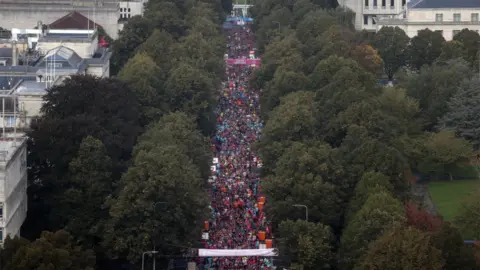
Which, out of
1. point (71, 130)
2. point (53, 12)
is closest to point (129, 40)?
point (53, 12)

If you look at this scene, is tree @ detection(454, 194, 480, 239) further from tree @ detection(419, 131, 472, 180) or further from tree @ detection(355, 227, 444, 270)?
tree @ detection(419, 131, 472, 180)

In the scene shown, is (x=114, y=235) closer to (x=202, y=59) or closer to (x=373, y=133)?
(x=373, y=133)

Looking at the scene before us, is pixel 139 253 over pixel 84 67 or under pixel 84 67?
under

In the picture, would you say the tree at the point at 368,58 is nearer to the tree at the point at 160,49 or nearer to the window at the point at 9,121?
the tree at the point at 160,49

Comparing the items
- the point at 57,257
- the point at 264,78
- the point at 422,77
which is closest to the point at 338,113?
the point at 422,77

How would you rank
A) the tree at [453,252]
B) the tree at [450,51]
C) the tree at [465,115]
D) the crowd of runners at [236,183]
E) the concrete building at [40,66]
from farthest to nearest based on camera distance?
the tree at [450,51] < the tree at [465,115] < the concrete building at [40,66] < the crowd of runners at [236,183] < the tree at [453,252]

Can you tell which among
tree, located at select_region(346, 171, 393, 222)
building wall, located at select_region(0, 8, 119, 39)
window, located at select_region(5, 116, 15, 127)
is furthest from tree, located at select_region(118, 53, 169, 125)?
building wall, located at select_region(0, 8, 119, 39)

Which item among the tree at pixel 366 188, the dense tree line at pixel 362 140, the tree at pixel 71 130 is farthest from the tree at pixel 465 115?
the tree at pixel 366 188
